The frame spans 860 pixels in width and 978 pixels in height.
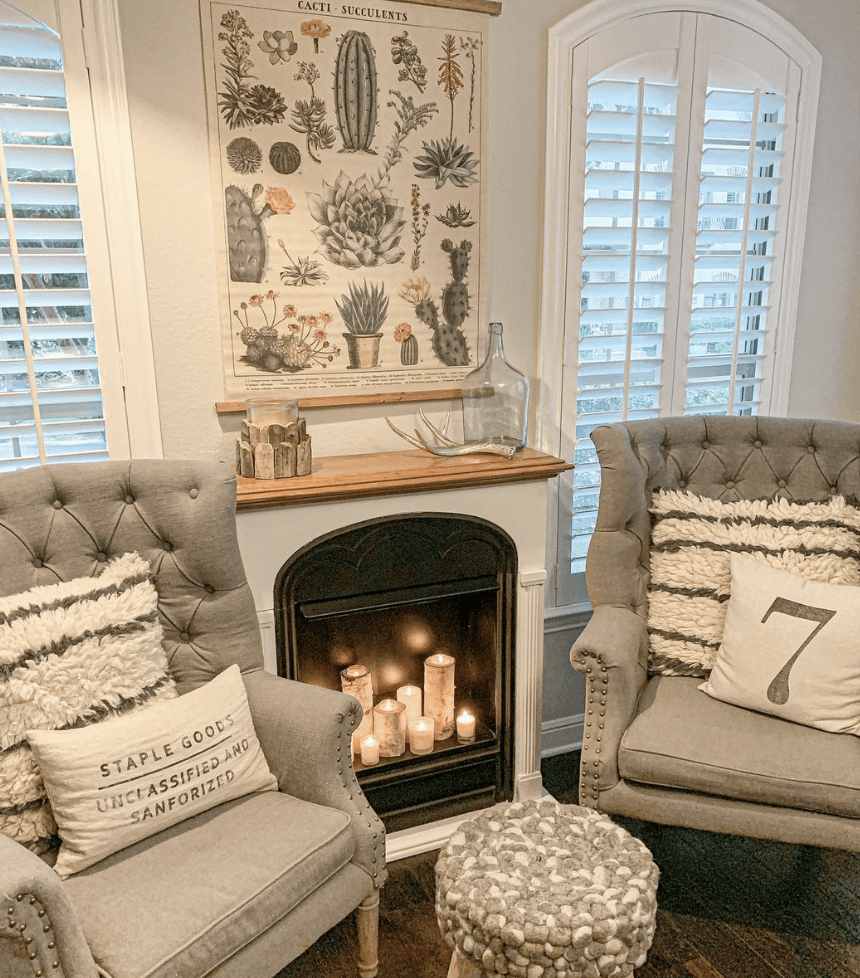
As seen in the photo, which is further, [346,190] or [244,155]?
[346,190]

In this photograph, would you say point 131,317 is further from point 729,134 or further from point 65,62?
point 729,134

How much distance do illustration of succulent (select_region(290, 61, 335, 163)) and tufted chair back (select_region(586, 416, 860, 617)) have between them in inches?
40.8

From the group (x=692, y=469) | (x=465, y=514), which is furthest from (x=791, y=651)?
(x=465, y=514)

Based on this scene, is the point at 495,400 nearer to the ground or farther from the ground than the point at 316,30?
nearer to the ground

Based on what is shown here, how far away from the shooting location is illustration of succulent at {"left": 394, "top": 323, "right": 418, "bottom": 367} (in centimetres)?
226

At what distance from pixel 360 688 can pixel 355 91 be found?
1604 mm

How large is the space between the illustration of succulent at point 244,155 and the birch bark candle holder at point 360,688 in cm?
136

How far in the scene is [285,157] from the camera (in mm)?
2043

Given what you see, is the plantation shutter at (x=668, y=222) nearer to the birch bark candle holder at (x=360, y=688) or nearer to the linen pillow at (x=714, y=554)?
the linen pillow at (x=714, y=554)

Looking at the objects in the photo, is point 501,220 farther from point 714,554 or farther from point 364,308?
point 714,554

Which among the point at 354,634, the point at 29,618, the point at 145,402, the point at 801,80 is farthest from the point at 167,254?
the point at 801,80

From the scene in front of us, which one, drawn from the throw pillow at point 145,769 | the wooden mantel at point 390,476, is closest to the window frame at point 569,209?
the wooden mantel at point 390,476

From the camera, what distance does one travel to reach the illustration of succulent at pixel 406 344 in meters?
2.26

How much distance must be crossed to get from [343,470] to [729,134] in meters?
1.59
